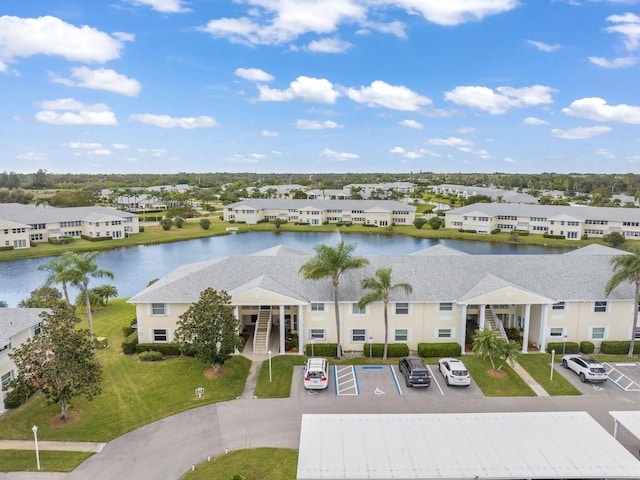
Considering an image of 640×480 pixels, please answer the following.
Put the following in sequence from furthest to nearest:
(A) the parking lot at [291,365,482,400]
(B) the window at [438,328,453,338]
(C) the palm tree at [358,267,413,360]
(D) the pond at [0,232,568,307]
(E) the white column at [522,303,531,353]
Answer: (D) the pond at [0,232,568,307] < (B) the window at [438,328,453,338] < (E) the white column at [522,303,531,353] < (C) the palm tree at [358,267,413,360] < (A) the parking lot at [291,365,482,400]

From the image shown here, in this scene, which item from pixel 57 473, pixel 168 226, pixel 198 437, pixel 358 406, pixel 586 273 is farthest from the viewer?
pixel 168 226

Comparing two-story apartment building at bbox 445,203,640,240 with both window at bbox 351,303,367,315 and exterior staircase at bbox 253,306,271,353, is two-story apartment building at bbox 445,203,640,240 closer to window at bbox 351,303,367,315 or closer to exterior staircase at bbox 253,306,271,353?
window at bbox 351,303,367,315

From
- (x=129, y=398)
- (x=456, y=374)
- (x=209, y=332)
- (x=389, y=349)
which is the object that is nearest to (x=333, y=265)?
(x=389, y=349)

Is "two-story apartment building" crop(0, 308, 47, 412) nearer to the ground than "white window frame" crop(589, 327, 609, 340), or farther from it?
farther from it

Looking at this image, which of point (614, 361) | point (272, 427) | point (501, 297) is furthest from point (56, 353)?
point (614, 361)

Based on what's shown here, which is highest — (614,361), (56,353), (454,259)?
(454,259)

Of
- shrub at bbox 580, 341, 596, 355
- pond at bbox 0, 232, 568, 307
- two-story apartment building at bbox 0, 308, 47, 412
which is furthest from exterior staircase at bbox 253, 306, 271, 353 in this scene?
pond at bbox 0, 232, 568, 307

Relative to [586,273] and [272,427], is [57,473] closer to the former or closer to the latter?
[272,427]

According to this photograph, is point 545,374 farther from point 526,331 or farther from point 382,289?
point 382,289
